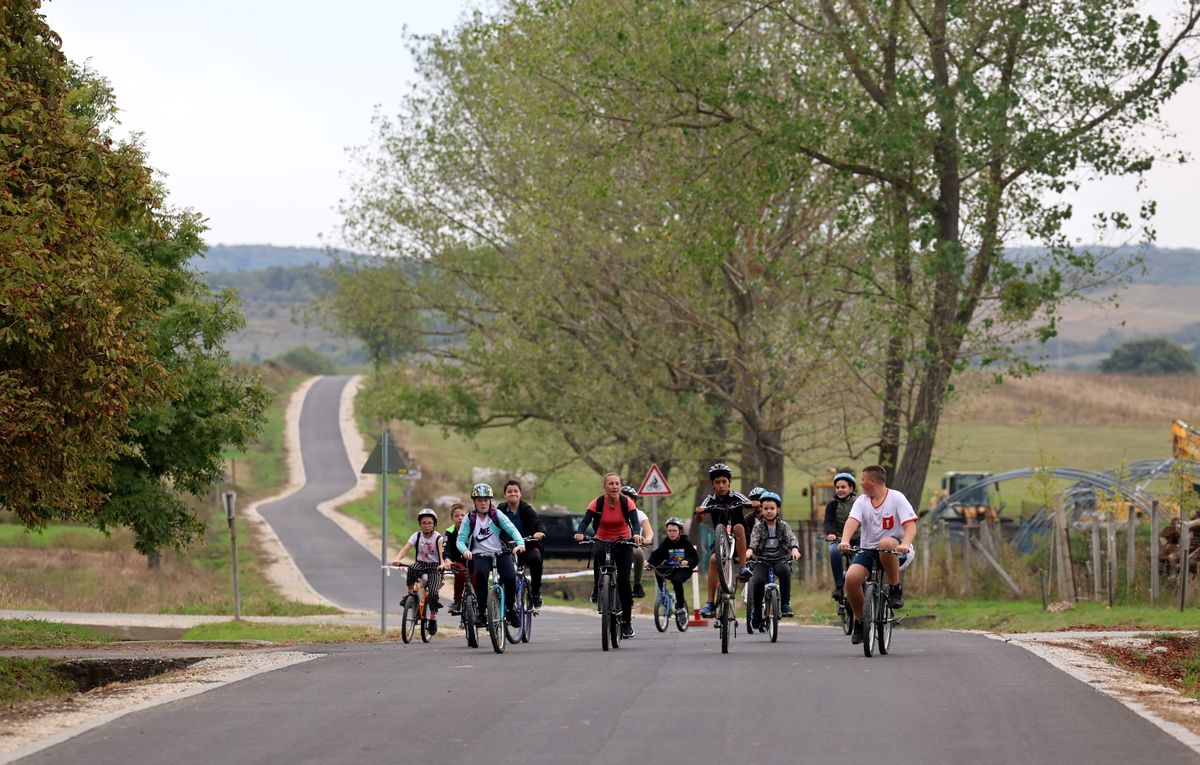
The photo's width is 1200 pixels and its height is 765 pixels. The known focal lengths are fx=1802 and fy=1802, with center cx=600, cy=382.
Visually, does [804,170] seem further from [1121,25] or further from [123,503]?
[123,503]

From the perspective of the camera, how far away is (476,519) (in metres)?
19.2

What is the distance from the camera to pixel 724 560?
722 inches

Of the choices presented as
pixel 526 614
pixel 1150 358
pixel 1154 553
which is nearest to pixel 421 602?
pixel 526 614

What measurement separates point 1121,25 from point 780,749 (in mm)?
20567

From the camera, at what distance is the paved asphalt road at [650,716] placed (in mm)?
10078

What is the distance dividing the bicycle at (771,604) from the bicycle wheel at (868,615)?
2.65 metres

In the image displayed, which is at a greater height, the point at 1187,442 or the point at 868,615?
the point at 1187,442

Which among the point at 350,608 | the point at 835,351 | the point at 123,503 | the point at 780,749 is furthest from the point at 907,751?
the point at 350,608

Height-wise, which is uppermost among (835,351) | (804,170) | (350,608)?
(804,170)

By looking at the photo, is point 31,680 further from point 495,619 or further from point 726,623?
point 726,623

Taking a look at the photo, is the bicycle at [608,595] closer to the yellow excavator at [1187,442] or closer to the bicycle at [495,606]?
the bicycle at [495,606]

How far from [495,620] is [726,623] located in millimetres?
2475

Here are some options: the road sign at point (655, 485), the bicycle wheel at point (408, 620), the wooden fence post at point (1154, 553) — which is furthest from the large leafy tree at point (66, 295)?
the wooden fence post at point (1154, 553)

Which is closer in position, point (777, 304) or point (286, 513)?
point (777, 304)
